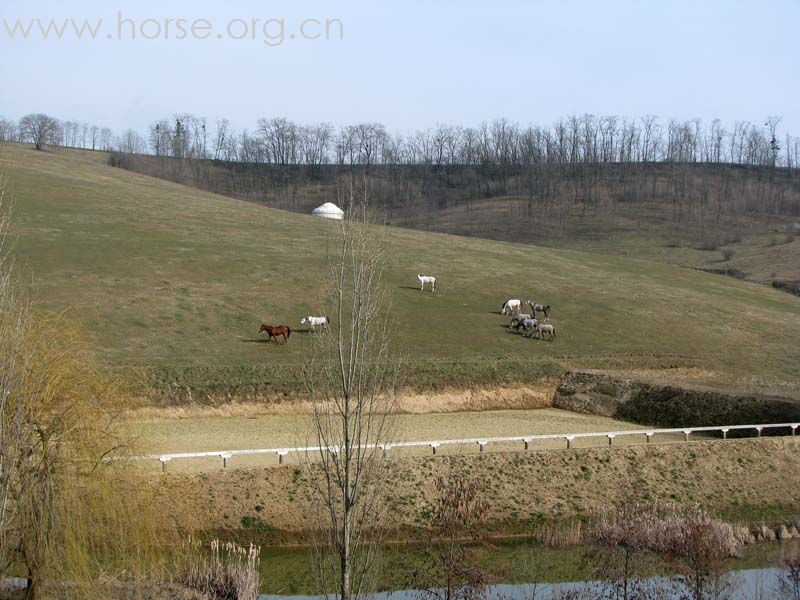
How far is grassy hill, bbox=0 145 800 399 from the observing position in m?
40.8

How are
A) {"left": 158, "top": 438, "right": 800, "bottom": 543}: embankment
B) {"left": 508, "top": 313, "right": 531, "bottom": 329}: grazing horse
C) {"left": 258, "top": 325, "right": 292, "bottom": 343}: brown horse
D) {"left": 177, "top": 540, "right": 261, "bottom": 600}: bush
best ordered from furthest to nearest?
1. {"left": 508, "top": 313, "right": 531, "bottom": 329}: grazing horse
2. {"left": 258, "top": 325, "right": 292, "bottom": 343}: brown horse
3. {"left": 158, "top": 438, "right": 800, "bottom": 543}: embankment
4. {"left": 177, "top": 540, "right": 261, "bottom": 600}: bush

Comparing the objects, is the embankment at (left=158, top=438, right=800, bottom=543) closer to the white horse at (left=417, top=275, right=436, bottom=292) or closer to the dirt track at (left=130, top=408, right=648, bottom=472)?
the dirt track at (left=130, top=408, right=648, bottom=472)

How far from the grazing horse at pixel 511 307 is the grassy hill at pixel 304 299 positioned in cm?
135

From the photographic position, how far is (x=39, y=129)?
139250mm

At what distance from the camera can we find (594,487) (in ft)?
88.6

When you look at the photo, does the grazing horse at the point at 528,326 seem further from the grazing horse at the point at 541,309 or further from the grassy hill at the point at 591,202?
the grassy hill at the point at 591,202

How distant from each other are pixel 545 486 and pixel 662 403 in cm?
1351

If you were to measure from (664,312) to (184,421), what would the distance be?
3743 centimetres

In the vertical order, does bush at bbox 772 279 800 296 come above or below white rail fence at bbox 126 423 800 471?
below

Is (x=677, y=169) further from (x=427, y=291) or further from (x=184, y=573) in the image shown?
(x=184, y=573)

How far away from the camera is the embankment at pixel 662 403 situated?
116 feet

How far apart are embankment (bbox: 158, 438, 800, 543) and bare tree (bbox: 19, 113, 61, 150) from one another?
110 meters

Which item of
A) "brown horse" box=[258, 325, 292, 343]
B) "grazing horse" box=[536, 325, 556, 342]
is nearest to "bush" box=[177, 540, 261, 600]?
"brown horse" box=[258, 325, 292, 343]

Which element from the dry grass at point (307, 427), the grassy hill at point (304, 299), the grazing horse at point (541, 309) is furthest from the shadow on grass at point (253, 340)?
the grazing horse at point (541, 309)
